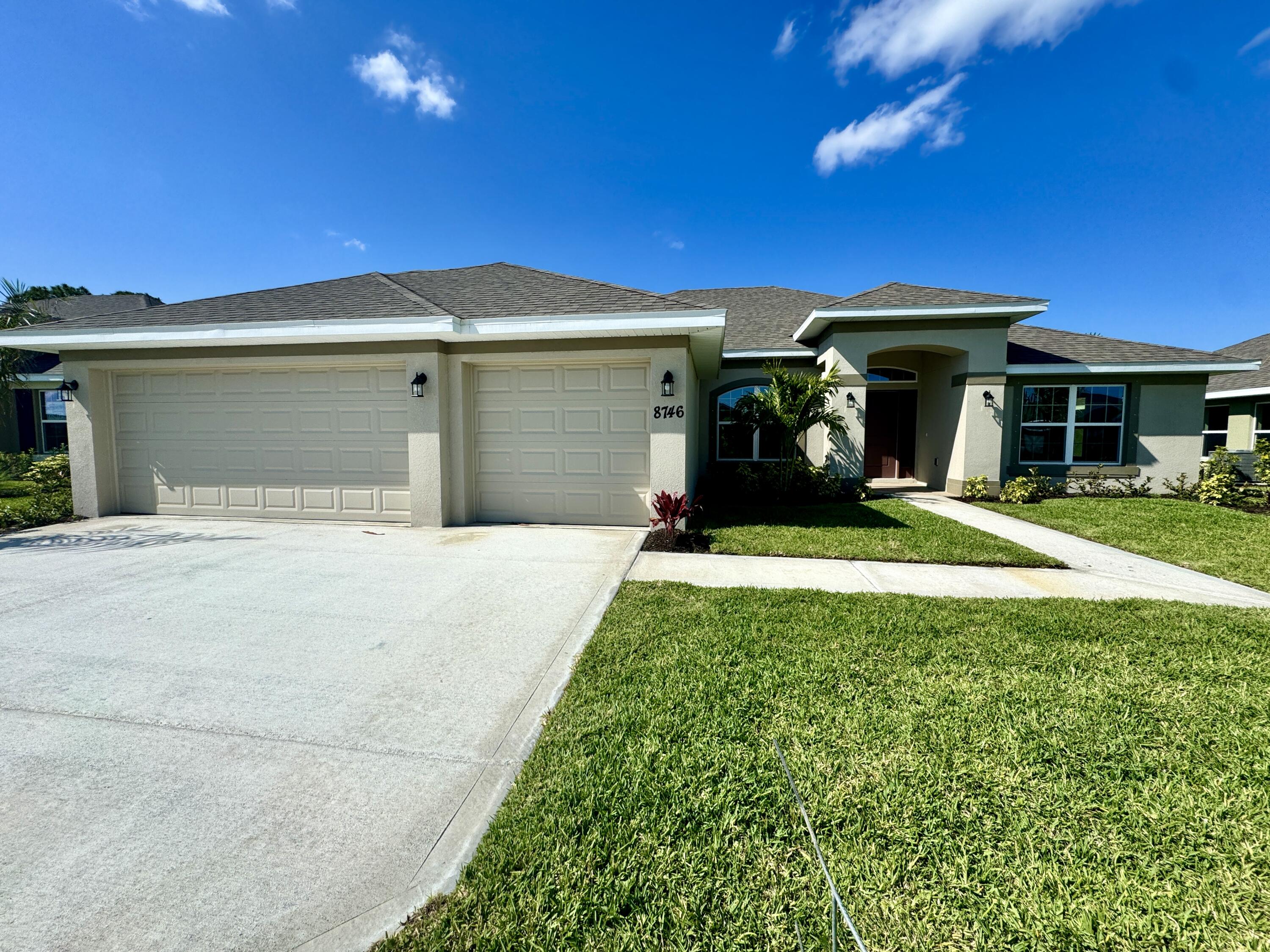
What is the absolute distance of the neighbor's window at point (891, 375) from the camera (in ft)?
44.6

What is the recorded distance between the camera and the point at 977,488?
35.5 feet

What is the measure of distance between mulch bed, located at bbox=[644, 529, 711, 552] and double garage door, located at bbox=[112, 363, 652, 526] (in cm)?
117

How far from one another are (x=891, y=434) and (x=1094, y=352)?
4.61 m

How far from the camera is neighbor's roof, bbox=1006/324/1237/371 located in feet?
36.8

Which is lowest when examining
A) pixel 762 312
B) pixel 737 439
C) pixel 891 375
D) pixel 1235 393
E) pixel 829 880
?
pixel 829 880

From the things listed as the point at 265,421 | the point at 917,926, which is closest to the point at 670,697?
the point at 917,926

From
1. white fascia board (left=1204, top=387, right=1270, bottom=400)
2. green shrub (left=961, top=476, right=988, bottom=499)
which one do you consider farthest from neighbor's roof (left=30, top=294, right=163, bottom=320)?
white fascia board (left=1204, top=387, right=1270, bottom=400)

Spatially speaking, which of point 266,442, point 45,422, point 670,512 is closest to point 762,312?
point 670,512

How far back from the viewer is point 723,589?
493 cm

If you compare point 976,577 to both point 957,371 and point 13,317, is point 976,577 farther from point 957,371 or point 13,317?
point 13,317

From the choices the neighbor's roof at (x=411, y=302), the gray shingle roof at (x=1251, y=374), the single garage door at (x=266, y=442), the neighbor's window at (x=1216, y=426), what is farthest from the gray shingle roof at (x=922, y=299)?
the neighbor's window at (x=1216, y=426)

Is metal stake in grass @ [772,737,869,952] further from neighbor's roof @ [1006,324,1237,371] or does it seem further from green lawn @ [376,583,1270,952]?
neighbor's roof @ [1006,324,1237,371]

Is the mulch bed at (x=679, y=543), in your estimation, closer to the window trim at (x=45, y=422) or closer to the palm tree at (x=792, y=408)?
the palm tree at (x=792, y=408)

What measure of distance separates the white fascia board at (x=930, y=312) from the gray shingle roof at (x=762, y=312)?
62.3 inches
